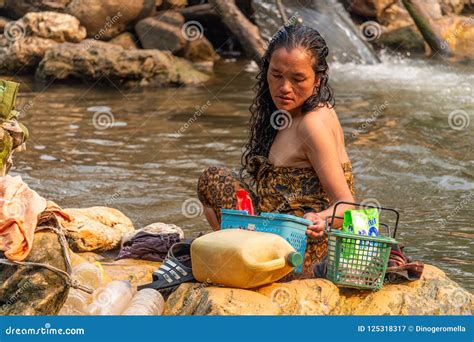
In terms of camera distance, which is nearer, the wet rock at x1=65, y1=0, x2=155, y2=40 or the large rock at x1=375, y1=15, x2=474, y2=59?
the wet rock at x1=65, y1=0, x2=155, y2=40

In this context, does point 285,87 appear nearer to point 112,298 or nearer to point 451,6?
point 112,298

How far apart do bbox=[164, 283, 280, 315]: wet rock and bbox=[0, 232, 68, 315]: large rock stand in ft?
1.72

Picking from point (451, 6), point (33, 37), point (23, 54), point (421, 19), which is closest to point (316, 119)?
point (421, 19)

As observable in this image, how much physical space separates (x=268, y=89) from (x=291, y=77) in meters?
0.34

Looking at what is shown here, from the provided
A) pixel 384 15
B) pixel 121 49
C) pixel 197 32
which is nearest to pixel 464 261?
pixel 121 49

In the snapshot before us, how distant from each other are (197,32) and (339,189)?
1129cm

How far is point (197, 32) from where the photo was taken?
15570 mm

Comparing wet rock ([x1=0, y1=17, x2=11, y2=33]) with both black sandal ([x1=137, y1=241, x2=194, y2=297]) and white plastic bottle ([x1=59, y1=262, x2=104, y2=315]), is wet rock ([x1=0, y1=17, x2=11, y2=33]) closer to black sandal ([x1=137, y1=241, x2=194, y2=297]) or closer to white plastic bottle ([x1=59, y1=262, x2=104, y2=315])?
white plastic bottle ([x1=59, y1=262, x2=104, y2=315])

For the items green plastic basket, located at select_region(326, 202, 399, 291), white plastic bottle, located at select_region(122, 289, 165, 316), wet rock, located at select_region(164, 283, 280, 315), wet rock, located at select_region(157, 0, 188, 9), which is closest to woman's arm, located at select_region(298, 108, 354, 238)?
green plastic basket, located at select_region(326, 202, 399, 291)

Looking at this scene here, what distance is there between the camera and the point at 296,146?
482 centimetres

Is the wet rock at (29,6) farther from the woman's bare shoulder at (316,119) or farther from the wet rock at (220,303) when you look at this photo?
the wet rock at (220,303)

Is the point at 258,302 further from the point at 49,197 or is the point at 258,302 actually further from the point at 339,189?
the point at 49,197

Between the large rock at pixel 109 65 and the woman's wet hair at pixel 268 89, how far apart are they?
8.43 m

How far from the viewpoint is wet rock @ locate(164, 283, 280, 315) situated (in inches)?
157
